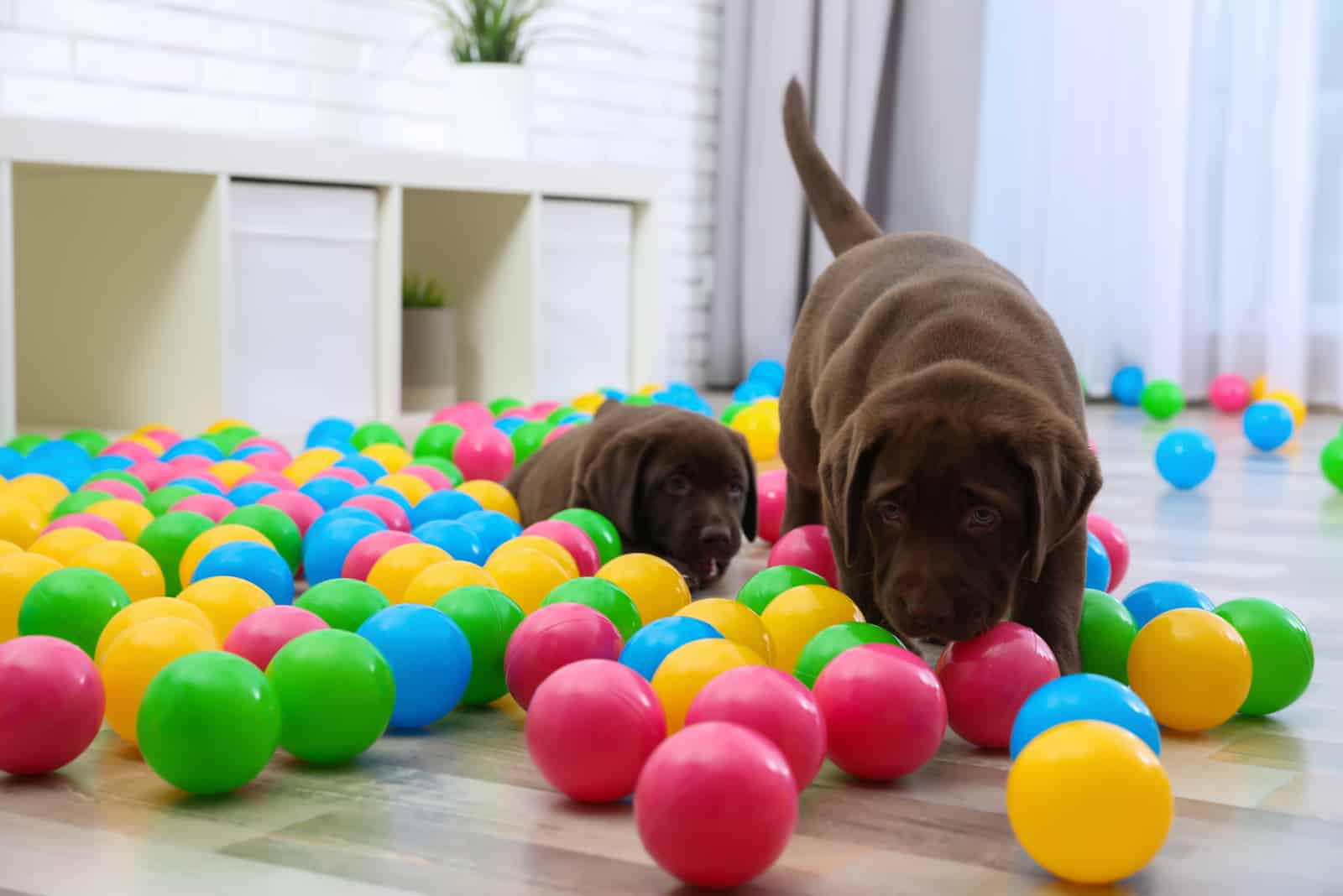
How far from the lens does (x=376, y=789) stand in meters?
1.64

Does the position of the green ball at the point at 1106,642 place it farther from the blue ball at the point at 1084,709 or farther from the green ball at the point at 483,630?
the green ball at the point at 483,630

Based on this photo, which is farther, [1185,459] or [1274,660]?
[1185,459]

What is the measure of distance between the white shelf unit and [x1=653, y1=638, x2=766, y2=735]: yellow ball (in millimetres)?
2622

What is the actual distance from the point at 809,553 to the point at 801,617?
525mm

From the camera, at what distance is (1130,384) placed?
20.2 ft

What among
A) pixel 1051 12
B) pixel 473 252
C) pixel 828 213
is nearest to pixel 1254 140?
pixel 1051 12

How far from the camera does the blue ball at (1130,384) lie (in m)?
6.15

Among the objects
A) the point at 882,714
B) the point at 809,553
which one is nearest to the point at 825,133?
the point at 809,553

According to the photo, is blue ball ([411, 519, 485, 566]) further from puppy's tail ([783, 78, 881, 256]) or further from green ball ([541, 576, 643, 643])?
puppy's tail ([783, 78, 881, 256])

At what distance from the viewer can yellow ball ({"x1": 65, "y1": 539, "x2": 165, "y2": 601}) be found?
234 centimetres

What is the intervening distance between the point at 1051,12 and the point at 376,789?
524 cm

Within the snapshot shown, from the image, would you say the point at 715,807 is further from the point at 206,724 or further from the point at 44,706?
the point at 44,706

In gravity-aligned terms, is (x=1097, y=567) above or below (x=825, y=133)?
below

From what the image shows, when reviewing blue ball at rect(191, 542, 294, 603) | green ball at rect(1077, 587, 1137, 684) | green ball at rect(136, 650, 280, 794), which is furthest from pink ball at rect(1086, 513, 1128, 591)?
green ball at rect(136, 650, 280, 794)
